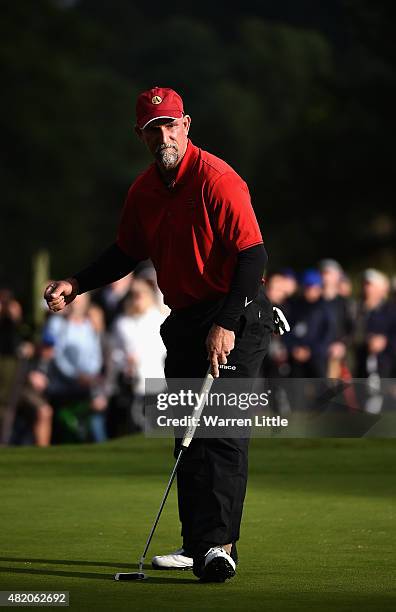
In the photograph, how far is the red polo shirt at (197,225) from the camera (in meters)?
7.09

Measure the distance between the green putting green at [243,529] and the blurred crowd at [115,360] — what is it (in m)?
3.19

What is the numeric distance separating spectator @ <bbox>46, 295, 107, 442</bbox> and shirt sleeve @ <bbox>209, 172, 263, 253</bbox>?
892 cm

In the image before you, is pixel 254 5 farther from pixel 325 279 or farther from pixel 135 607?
pixel 135 607

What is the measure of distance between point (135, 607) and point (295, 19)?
136276 mm

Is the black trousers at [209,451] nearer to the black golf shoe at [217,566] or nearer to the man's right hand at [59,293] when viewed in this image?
the black golf shoe at [217,566]

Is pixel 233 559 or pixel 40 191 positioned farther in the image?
pixel 40 191

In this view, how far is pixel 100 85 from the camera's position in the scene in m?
92.6

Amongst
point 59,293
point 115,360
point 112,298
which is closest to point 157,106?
point 59,293

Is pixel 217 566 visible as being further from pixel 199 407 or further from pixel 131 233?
pixel 131 233

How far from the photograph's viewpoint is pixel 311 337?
1789cm

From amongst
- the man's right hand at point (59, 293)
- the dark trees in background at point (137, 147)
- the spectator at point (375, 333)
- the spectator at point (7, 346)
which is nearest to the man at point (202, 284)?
the man's right hand at point (59, 293)

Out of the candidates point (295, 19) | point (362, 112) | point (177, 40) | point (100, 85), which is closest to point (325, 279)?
point (362, 112)

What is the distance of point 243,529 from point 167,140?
2.31m

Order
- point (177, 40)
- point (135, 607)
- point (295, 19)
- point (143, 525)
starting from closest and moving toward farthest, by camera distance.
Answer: point (135, 607)
point (143, 525)
point (177, 40)
point (295, 19)
